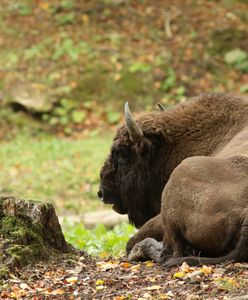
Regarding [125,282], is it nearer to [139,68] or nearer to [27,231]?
Answer: [27,231]

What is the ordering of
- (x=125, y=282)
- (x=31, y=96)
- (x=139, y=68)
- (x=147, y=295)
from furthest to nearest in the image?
(x=139, y=68) → (x=31, y=96) → (x=125, y=282) → (x=147, y=295)

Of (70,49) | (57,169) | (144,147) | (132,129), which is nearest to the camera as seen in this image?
(132,129)

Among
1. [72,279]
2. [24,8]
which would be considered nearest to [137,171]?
[72,279]

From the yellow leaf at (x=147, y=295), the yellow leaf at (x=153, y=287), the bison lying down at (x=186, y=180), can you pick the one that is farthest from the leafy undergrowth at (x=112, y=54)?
the yellow leaf at (x=147, y=295)

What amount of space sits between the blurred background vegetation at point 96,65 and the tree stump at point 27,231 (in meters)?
11.4

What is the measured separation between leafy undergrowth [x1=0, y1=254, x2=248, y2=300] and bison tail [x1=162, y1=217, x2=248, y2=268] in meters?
0.09

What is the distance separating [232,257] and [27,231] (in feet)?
6.19

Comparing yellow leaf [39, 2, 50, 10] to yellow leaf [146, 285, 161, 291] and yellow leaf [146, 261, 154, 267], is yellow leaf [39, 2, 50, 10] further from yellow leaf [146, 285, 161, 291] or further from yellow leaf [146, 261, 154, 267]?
yellow leaf [146, 285, 161, 291]

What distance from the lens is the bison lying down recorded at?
667 cm

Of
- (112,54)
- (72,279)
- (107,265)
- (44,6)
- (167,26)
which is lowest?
(107,265)

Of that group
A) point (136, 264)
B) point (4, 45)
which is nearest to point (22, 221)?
point (136, 264)

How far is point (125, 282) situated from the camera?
6.54 metres

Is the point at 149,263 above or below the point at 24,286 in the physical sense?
→ below

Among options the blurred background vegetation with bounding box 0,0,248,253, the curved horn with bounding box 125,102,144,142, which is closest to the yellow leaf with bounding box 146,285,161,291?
the curved horn with bounding box 125,102,144,142
